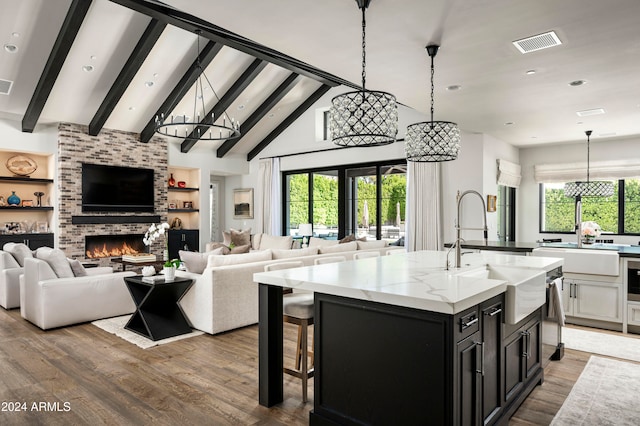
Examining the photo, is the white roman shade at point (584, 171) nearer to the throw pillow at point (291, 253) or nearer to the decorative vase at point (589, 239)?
the decorative vase at point (589, 239)

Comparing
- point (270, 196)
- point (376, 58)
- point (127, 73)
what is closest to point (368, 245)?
point (376, 58)

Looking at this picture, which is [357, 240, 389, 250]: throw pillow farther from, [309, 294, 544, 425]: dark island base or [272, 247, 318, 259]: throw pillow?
[309, 294, 544, 425]: dark island base

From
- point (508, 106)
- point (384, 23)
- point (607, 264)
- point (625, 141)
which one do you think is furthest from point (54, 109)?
point (625, 141)

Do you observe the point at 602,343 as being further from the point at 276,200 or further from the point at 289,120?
the point at 289,120

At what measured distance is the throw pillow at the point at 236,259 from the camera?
452 cm

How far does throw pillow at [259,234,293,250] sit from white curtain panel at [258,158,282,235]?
221 cm

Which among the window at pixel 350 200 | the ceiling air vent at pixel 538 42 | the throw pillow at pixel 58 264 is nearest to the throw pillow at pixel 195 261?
the throw pillow at pixel 58 264

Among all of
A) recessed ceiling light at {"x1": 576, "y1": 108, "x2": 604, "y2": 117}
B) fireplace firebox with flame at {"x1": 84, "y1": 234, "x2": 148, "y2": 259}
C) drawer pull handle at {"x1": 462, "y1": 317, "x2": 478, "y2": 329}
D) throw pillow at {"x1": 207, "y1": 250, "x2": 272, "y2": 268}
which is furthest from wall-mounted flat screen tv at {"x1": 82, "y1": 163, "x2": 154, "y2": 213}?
drawer pull handle at {"x1": 462, "y1": 317, "x2": 478, "y2": 329}

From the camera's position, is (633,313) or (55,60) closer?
(633,313)

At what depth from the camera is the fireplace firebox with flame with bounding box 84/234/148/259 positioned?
8.87 metres

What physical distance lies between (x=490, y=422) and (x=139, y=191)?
8910 mm

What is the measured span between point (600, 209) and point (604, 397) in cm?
581

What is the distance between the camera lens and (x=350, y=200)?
952cm

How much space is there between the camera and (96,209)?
8.78 meters
